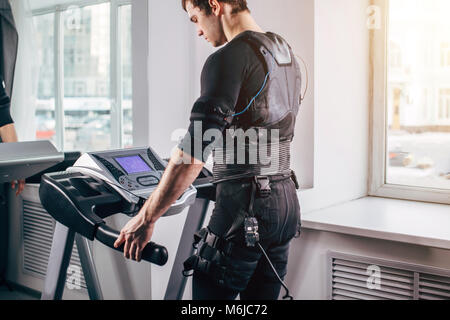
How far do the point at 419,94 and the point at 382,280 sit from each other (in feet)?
3.22

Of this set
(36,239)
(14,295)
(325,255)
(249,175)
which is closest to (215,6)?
(249,175)

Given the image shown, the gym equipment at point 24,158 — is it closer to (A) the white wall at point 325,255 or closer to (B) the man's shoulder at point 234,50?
(B) the man's shoulder at point 234,50

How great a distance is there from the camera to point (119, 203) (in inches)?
57.6

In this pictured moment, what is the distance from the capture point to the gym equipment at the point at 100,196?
1358 millimetres

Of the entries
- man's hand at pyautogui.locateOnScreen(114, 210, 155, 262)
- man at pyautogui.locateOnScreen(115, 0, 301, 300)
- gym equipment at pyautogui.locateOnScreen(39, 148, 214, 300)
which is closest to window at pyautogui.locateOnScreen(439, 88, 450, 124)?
man at pyautogui.locateOnScreen(115, 0, 301, 300)

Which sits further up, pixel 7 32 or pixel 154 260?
pixel 7 32

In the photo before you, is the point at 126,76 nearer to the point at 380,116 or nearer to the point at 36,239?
the point at 36,239

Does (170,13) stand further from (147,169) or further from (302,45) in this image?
(147,169)

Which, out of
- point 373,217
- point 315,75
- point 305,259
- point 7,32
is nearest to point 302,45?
point 315,75

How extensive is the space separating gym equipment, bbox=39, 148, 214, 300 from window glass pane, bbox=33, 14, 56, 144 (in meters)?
2.90

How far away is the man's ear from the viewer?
152 centimetres

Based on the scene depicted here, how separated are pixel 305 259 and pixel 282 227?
0.60 meters

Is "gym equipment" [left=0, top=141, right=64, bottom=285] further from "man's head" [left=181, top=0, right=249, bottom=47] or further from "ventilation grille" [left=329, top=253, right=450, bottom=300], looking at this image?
"ventilation grille" [left=329, top=253, right=450, bottom=300]

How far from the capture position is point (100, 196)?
4.73 feet
